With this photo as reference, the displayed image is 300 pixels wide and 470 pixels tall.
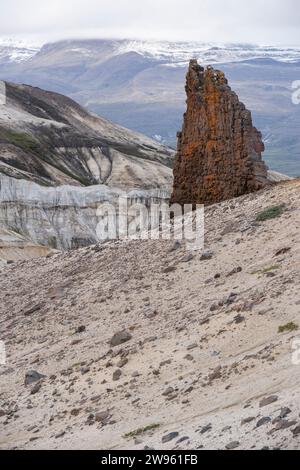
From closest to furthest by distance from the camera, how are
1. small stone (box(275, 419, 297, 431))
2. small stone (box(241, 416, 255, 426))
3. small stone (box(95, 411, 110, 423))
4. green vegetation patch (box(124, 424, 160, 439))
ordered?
1. small stone (box(275, 419, 297, 431))
2. small stone (box(241, 416, 255, 426))
3. green vegetation patch (box(124, 424, 160, 439))
4. small stone (box(95, 411, 110, 423))

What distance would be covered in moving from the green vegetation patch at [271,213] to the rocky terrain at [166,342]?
0.13 ft

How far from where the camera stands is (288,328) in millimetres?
17453

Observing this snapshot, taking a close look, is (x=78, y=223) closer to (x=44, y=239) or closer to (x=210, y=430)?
(x=44, y=239)

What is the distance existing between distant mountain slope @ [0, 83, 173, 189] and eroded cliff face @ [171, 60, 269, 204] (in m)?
49.6

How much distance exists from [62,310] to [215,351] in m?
7.22

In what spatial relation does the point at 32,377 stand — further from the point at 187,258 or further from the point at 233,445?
the point at 233,445

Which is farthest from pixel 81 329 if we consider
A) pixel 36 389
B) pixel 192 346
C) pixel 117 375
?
pixel 192 346

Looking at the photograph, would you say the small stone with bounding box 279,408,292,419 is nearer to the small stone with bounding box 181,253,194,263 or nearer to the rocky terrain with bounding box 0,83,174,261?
the small stone with bounding box 181,253,194,263

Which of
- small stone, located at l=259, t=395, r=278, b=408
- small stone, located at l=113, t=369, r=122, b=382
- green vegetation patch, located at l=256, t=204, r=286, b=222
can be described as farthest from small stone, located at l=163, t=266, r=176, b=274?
small stone, located at l=259, t=395, r=278, b=408

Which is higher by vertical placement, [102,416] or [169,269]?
[169,269]

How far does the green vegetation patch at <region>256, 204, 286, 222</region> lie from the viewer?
25.0m

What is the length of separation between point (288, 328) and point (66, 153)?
103592 millimetres

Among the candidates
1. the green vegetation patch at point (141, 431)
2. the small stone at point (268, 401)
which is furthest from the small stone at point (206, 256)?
the small stone at point (268, 401)

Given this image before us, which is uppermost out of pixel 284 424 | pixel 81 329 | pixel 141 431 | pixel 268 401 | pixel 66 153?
pixel 284 424
